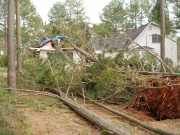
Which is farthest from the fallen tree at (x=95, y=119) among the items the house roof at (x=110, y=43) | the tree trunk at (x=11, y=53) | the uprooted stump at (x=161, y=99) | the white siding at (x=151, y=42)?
the white siding at (x=151, y=42)

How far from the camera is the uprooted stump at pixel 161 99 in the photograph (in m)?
9.82

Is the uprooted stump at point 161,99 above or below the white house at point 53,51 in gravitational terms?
below

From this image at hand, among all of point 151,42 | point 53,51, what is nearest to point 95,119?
point 53,51

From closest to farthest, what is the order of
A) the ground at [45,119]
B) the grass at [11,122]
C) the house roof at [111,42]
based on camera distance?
the grass at [11,122] < the ground at [45,119] < the house roof at [111,42]

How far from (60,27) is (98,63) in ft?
7.78

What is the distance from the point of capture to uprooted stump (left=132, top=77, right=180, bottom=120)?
387 inches

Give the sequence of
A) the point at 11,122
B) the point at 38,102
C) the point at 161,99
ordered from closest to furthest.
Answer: the point at 11,122, the point at 161,99, the point at 38,102

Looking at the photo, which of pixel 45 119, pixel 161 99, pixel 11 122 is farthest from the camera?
pixel 161 99

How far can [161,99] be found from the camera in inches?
397

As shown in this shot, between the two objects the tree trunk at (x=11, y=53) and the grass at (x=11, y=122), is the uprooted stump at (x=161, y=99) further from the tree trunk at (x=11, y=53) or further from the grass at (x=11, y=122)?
the grass at (x=11, y=122)

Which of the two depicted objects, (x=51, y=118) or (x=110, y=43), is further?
(x=110, y=43)

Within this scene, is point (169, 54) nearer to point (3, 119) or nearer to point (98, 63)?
point (98, 63)

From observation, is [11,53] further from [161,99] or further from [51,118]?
[161,99]

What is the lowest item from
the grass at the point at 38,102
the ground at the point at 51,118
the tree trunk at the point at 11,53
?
the ground at the point at 51,118
